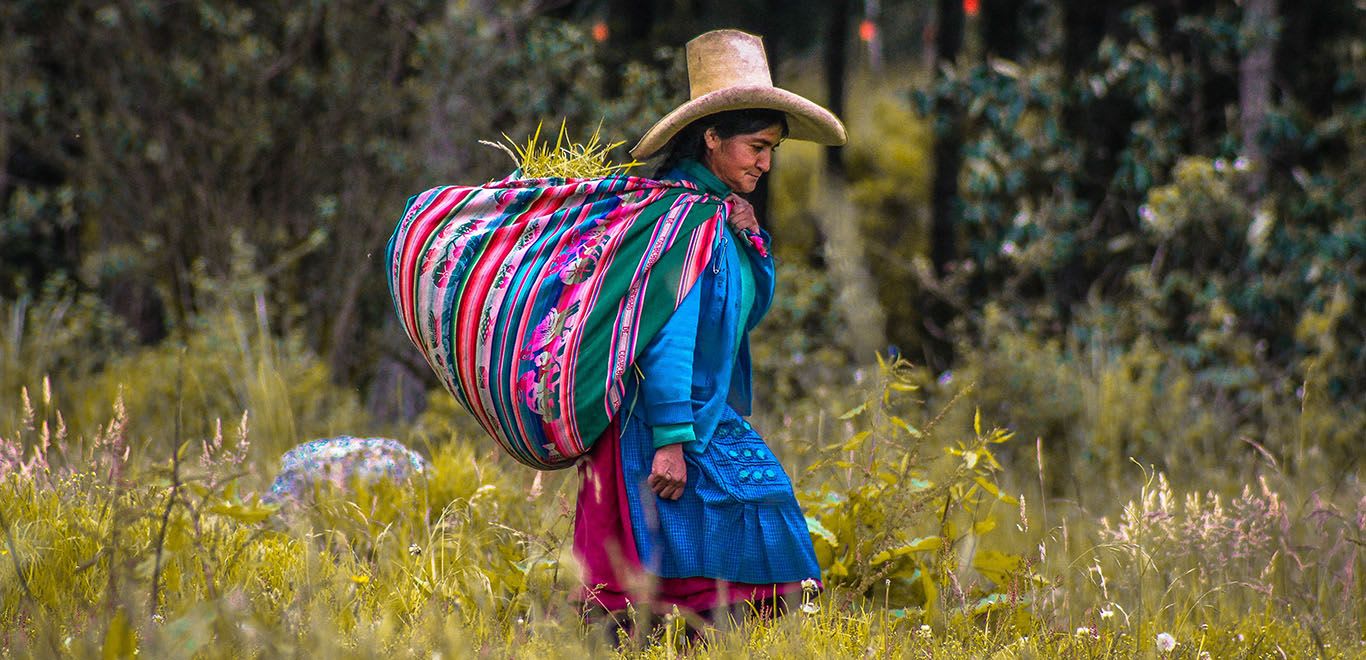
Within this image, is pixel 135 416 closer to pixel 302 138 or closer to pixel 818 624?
pixel 302 138

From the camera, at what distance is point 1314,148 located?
7.44m

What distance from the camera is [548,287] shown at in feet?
9.75

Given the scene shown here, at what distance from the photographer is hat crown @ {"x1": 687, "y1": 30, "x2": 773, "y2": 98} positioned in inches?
125

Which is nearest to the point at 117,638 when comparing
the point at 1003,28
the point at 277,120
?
the point at 277,120

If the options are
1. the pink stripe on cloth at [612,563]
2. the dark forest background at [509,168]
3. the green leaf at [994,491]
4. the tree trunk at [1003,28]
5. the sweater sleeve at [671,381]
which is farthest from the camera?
the tree trunk at [1003,28]

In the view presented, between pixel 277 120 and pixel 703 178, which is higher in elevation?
pixel 277 120

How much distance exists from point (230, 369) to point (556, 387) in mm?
3251

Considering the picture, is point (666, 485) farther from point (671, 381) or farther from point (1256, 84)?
point (1256, 84)

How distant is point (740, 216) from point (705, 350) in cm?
34

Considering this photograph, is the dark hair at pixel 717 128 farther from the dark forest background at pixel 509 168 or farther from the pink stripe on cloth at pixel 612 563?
the dark forest background at pixel 509 168

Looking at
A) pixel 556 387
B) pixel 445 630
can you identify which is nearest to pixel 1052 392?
pixel 556 387

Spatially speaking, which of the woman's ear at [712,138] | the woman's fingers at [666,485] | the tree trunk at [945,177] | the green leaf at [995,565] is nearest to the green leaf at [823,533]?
the green leaf at [995,565]

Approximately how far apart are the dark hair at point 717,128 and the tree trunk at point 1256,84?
5061mm

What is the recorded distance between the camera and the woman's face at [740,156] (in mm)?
3176
